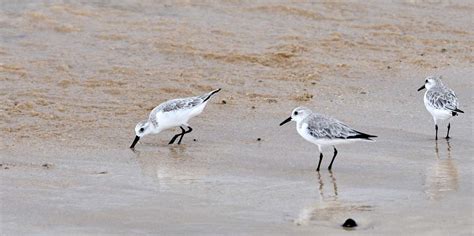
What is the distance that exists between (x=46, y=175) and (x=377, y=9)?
28.7ft

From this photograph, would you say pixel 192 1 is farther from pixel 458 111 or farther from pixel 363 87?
pixel 458 111

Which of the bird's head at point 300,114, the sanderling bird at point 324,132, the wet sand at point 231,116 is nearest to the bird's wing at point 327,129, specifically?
the sanderling bird at point 324,132

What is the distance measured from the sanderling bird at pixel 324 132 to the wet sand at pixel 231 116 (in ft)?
0.78

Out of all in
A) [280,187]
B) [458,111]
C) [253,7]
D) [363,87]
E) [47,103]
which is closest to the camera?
[280,187]

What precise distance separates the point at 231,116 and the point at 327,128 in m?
2.02

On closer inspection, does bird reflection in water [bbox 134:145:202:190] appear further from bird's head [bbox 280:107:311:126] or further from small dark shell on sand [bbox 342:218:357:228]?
small dark shell on sand [bbox 342:218:357:228]

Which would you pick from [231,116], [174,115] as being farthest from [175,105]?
[231,116]

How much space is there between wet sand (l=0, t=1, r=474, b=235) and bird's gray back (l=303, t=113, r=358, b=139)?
11.5 inches

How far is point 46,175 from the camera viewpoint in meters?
9.30

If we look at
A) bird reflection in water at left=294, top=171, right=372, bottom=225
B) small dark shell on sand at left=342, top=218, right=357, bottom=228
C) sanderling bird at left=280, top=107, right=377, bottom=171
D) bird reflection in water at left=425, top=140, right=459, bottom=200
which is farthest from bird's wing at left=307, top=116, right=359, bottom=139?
small dark shell on sand at left=342, top=218, right=357, bottom=228

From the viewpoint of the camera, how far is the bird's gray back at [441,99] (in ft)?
36.8

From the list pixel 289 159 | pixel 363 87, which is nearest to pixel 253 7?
pixel 363 87

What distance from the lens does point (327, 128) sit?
32.8 feet

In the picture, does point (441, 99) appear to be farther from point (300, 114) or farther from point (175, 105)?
point (175, 105)
